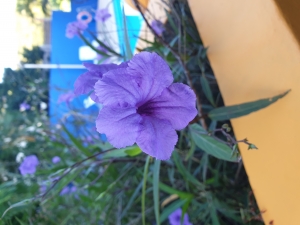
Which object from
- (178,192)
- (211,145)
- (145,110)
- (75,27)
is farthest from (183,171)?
(75,27)

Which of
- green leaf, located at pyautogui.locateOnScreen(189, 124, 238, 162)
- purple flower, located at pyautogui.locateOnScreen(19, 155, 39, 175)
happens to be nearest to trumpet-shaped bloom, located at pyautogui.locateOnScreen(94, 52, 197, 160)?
green leaf, located at pyautogui.locateOnScreen(189, 124, 238, 162)

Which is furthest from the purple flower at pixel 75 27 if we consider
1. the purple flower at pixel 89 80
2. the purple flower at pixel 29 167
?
the purple flower at pixel 89 80

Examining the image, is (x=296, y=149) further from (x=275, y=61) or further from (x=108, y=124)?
(x=108, y=124)

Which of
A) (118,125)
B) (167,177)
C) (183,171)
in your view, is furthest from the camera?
(167,177)

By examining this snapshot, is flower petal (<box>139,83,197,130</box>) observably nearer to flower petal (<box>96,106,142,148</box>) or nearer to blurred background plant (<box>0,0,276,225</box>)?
flower petal (<box>96,106,142,148</box>)

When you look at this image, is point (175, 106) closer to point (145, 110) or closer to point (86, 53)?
point (145, 110)

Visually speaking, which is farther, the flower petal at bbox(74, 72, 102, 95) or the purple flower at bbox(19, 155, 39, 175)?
the purple flower at bbox(19, 155, 39, 175)
